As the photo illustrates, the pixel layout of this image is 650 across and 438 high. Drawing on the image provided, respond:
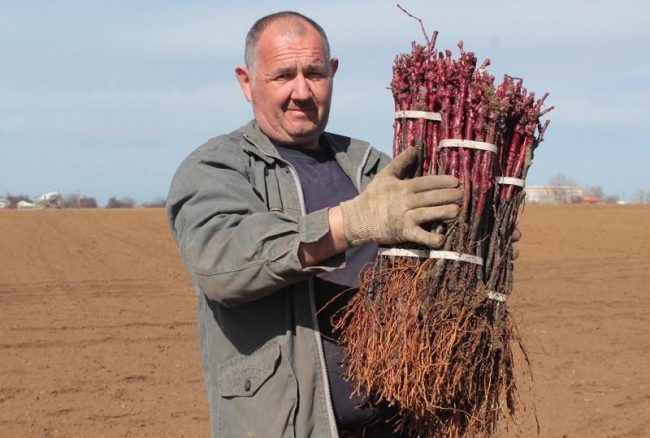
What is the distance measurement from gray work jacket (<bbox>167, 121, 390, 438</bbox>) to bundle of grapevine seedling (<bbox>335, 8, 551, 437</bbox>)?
17 cm

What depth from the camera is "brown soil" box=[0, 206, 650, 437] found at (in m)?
7.92

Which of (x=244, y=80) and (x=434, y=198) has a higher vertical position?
(x=244, y=80)

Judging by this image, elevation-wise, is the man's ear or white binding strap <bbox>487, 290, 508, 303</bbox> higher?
the man's ear

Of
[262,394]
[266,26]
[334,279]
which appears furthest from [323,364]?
[266,26]

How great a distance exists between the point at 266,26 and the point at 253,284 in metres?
0.99

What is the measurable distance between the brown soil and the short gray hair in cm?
122

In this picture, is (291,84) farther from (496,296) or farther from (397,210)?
(496,296)

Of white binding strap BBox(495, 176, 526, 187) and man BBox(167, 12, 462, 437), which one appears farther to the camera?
white binding strap BBox(495, 176, 526, 187)

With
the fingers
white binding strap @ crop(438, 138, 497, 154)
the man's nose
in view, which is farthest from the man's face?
the fingers

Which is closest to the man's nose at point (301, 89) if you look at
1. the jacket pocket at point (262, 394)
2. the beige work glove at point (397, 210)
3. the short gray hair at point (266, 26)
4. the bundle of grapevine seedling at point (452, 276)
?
the short gray hair at point (266, 26)

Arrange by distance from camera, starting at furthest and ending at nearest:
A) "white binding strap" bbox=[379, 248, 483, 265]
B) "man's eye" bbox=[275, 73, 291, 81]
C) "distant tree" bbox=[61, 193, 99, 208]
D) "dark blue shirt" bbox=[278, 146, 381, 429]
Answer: "distant tree" bbox=[61, 193, 99, 208] < "man's eye" bbox=[275, 73, 291, 81] < "dark blue shirt" bbox=[278, 146, 381, 429] < "white binding strap" bbox=[379, 248, 483, 265]

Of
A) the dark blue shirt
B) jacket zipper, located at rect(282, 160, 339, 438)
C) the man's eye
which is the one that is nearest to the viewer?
jacket zipper, located at rect(282, 160, 339, 438)

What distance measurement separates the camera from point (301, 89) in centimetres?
314

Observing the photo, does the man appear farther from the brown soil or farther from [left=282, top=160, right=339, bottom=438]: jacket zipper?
the brown soil
